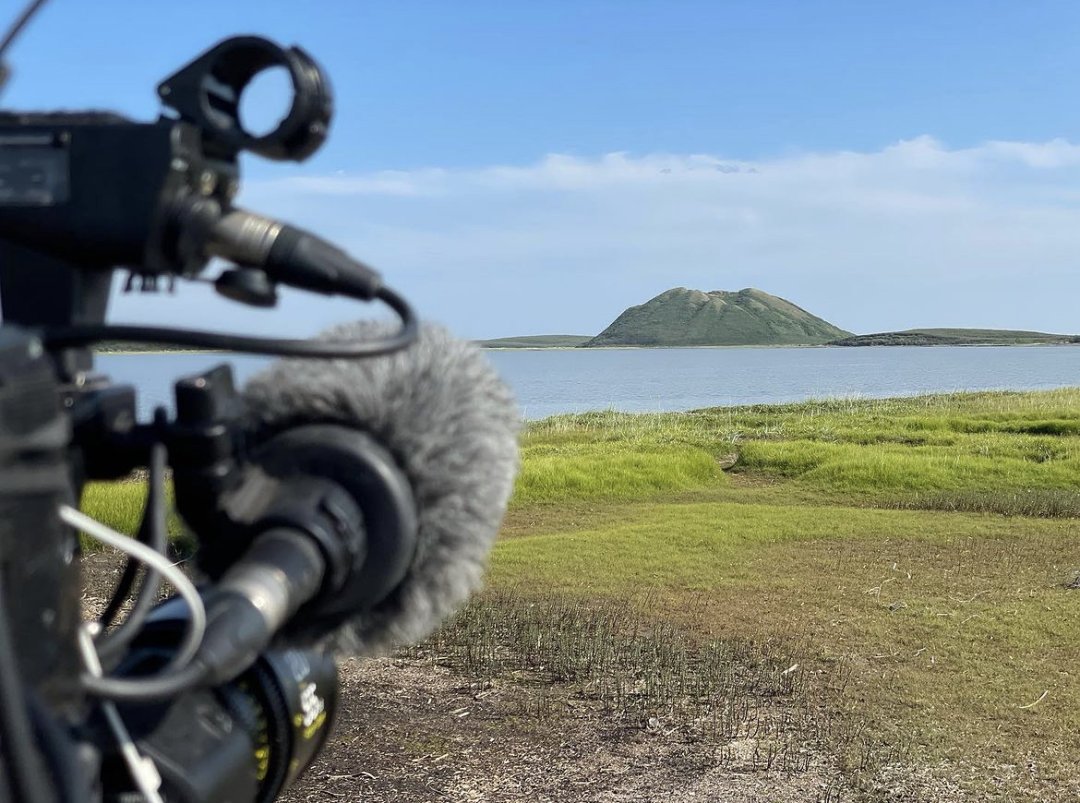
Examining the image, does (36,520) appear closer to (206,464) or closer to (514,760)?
(206,464)

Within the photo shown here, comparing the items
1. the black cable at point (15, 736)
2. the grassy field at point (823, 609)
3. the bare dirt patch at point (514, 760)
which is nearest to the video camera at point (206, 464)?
the black cable at point (15, 736)

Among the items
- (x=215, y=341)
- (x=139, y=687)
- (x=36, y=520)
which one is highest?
(x=215, y=341)

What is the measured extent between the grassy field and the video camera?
325 centimetres

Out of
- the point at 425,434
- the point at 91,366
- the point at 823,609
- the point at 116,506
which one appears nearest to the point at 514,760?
the point at 823,609

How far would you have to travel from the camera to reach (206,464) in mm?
706

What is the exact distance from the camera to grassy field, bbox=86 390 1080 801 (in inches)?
162

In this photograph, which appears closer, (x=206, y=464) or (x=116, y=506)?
(x=206, y=464)

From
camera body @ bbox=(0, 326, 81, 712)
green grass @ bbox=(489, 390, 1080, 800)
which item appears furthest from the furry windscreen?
green grass @ bbox=(489, 390, 1080, 800)

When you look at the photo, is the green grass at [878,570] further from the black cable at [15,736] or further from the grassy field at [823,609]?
the black cable at [15,736]

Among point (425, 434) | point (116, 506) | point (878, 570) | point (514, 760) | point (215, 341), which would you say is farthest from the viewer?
point (116, 506)

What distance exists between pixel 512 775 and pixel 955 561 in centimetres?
504

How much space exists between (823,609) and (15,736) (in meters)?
6.20

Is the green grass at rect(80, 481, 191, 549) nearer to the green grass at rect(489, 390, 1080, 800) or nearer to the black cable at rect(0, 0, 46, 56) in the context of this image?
the green grass at rect(489, 390, 1080, 800)

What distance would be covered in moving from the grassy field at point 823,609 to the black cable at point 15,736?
11.7 ft
